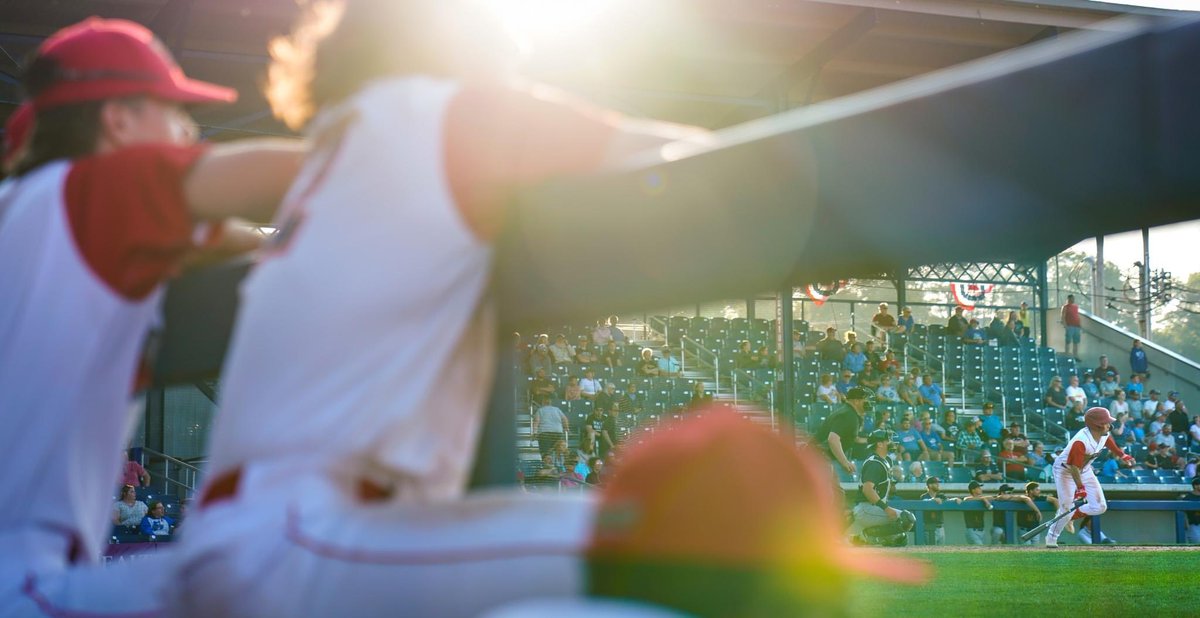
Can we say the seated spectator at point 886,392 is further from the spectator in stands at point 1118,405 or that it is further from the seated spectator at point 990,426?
the spectator in stands at point 1118,405

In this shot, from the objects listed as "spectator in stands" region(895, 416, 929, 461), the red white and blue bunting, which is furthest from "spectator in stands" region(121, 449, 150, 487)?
the red white and blue bunting

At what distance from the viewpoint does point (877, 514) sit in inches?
609

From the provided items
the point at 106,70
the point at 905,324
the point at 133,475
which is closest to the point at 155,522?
the point at 133,475

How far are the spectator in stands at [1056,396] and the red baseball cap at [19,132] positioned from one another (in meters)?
24.1

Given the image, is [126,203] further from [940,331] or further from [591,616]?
[940,331]

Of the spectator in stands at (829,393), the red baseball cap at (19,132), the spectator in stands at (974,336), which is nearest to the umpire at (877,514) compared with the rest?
the spectator in stands at (829,393)

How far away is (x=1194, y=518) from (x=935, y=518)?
5421mm

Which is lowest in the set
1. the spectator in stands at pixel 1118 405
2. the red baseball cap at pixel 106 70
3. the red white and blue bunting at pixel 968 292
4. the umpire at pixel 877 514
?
the umpire at pixel 877 514

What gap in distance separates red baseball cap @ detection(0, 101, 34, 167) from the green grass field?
17.8ft

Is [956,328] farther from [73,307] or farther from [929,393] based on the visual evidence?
[73,307]

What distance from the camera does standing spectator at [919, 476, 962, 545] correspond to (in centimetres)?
1834

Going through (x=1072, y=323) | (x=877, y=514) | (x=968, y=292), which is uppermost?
(x=968, y=292)

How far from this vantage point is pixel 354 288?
1158 millimetres

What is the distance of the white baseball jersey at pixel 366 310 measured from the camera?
1.15 m
